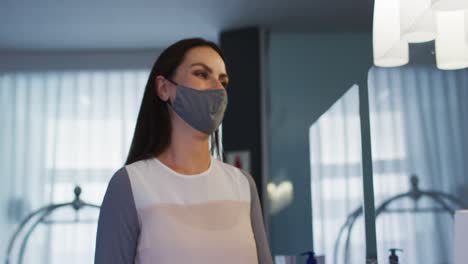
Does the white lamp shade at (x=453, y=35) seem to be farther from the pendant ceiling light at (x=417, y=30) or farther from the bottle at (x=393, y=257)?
the bottle at (x=393, y=257)

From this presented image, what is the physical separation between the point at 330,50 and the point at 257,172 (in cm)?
66

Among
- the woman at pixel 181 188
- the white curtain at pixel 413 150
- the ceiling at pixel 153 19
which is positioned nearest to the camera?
the woman at pixel 181 188

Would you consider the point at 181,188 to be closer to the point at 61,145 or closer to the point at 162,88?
the point at 162,88

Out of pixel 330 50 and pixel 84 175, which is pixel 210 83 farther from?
pixel 84 175

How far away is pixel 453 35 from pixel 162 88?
617 millimetres

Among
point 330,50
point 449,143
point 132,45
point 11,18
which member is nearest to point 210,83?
point 449,143

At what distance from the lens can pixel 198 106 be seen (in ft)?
3.64

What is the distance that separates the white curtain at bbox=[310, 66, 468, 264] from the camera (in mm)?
1564

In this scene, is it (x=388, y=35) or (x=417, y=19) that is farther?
(x=388, y=35)

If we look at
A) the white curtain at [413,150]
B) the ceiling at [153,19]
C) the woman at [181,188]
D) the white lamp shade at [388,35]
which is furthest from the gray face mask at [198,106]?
the ceiling at [153,19]

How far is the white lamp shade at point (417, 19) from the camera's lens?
1.14m

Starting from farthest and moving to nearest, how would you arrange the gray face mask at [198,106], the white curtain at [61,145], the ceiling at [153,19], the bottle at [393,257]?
the white curtain at [61,145] → the ceiling at [153,19] → the bottle at [393,257] → the gray face mask at [198,106]

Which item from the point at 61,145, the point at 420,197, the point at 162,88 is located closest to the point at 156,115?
the point at 162,88

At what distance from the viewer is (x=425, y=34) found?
1192 mm
